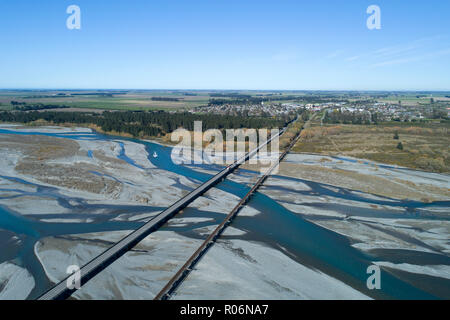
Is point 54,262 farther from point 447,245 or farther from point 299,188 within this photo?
point 447,245

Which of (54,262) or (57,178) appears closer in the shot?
(54,262)

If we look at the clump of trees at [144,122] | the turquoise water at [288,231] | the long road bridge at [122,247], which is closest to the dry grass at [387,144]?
the clump of trees at [144,122]

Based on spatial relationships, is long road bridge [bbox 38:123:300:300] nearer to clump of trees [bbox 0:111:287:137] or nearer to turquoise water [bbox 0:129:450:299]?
turquoise water [bbox 0:129:450:299]

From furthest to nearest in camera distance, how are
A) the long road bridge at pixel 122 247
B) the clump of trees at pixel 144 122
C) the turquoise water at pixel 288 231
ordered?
1. the clump of trees at pixel 144 122
2. the turquoise water at pixel 288 231
3. the long road bridge at pixel 122 247

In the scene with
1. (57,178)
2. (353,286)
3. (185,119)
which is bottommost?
(353,286)

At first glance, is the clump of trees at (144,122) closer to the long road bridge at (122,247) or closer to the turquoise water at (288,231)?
the turquoise water at (288,231)

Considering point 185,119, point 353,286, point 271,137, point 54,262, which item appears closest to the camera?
point 353,286

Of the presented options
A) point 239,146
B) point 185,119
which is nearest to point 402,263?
point 239,146

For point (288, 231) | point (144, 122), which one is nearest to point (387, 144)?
point (288, 231)
